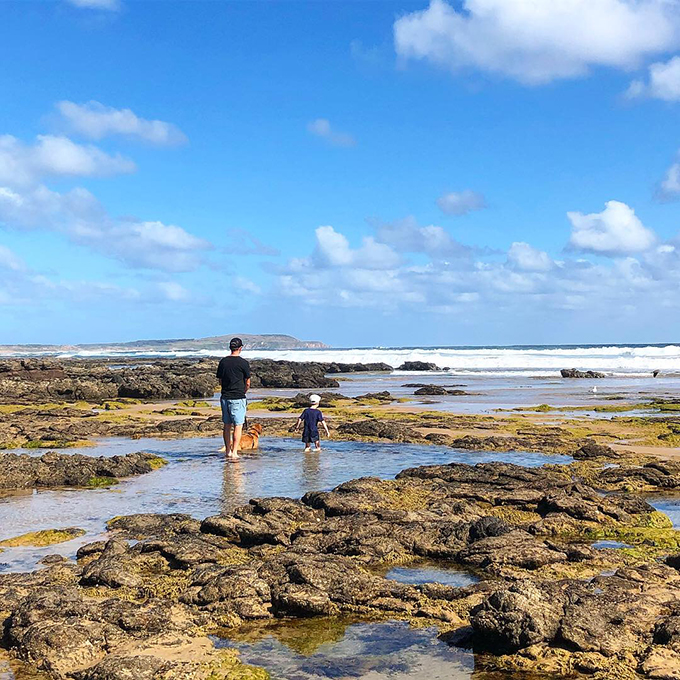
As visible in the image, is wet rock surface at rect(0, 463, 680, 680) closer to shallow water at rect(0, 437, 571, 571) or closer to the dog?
shallow water at rect(0, 437, 571, 571)

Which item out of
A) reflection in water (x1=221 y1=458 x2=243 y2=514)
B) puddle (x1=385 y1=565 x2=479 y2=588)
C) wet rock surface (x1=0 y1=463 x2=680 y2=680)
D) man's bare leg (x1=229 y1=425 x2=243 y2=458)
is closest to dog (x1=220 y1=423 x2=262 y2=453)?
man's bare leg (x1=229 y1=425 x2=243 y2=458)

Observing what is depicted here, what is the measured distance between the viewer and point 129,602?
574cm

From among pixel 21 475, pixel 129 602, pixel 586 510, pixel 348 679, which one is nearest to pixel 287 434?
pixel 21 475

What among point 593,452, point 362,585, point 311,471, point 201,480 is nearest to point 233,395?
point 311,471

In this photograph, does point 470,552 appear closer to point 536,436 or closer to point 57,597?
point 57,597

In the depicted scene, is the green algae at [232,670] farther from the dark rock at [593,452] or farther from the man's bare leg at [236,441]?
the dark rock at [593,452]

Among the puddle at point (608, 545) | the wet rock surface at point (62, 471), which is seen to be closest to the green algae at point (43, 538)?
the wet rock surface at point (62, 471)

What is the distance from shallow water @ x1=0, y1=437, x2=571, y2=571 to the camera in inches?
354

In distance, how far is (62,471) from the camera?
11.7 m

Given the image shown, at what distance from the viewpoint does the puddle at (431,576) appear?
260 inches

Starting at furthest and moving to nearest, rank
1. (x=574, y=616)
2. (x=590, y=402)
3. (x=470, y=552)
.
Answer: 1. (x=590, y=402)
2. (x=470, y=552)
3. (x=574, y=616)

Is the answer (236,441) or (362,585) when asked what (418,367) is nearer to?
(236,441)

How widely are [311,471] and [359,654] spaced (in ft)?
24.9

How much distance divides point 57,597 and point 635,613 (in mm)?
4272
